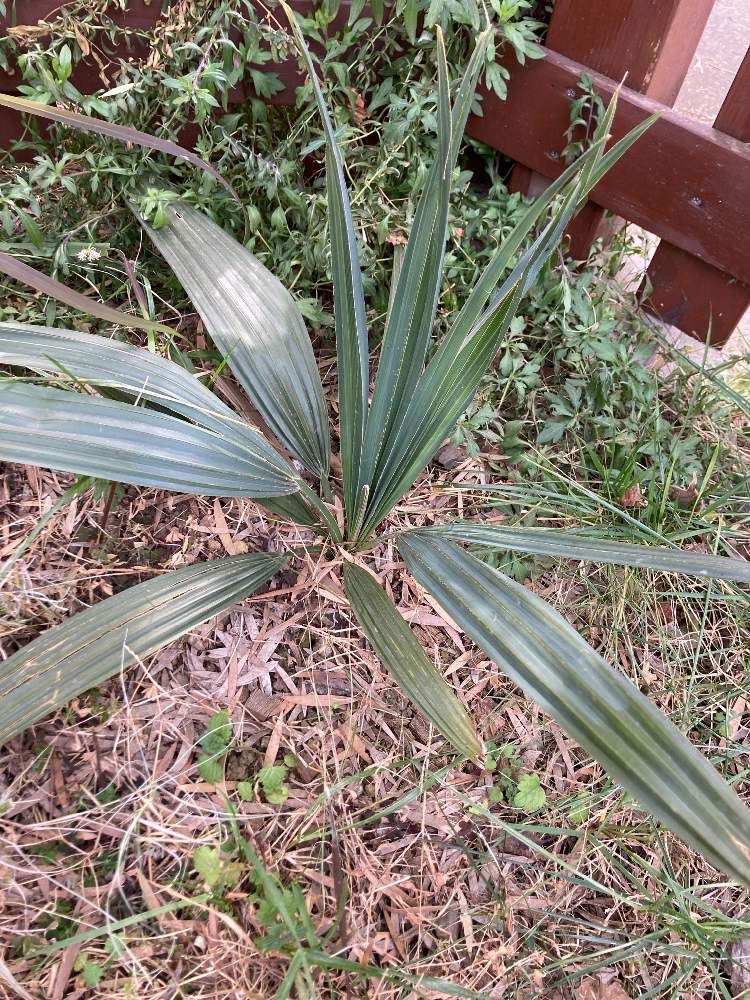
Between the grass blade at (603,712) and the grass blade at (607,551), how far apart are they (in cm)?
9

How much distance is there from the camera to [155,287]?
1.55 metres

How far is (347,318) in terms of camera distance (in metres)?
1.15

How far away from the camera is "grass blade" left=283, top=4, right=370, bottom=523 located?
1119mm

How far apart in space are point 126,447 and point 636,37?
1.19 meters

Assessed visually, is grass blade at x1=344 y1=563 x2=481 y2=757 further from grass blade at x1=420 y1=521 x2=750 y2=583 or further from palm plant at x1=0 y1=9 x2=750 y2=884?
grass blade at x1=420 y1=521 x2=750 y2=583

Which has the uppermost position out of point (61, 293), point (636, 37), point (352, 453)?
point (636, 37)

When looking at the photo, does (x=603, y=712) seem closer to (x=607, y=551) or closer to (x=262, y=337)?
(x=607, y=551)

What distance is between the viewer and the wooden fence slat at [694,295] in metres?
1.56

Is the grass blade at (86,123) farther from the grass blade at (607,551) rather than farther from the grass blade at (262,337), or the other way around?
the grass blade at (607,551)

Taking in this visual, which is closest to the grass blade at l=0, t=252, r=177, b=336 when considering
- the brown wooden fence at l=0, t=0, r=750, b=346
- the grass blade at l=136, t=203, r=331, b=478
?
the grass blade at l=136, t=203, r=331, b=478

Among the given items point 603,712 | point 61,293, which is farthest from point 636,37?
point 603,712

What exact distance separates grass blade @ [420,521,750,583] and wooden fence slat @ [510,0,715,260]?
3.02 ft

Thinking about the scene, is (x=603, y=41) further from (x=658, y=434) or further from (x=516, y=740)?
(x=516, y=740)

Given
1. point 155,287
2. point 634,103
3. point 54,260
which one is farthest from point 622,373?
point 54,260
